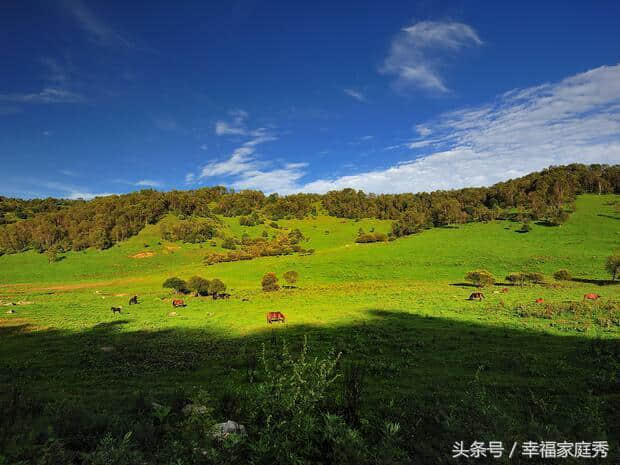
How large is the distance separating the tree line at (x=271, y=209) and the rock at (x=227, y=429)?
110 m

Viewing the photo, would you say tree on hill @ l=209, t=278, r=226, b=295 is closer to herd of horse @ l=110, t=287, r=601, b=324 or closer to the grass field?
herd of horse @ l=110, t=287, r=601, b=324

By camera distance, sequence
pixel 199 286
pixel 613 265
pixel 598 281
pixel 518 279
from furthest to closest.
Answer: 1. pixel 199 286
2. pixel 518 279
3. pixel 598 281
4. pixel 613 265

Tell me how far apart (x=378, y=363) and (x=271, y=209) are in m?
165

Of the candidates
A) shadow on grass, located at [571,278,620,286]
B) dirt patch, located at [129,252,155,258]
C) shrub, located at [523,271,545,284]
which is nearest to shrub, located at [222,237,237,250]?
dirt patch, located at [129,252,155,258]

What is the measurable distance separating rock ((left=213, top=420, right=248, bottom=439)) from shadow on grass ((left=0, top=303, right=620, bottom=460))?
111 inches

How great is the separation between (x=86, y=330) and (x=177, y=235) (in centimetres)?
10116

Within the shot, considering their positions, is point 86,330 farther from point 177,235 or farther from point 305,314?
point 177,235

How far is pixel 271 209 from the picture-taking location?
178375 mm

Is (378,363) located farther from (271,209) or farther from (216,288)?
(271,209)

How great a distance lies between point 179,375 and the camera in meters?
15.4

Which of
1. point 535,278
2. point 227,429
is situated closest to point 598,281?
point 535,278

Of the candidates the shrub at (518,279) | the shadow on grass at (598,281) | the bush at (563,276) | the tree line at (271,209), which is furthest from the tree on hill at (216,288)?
the tree line at (271,209)

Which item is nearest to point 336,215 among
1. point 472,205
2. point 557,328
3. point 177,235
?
point 472,205

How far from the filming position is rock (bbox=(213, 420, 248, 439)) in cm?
715
